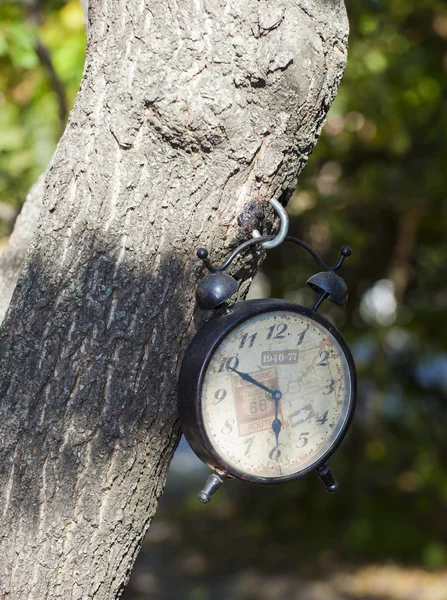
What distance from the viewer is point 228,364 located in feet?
4.64

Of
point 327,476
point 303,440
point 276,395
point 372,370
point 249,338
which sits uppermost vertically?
point 249,338

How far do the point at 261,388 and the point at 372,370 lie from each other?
4.42 m

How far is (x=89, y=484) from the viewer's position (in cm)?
140

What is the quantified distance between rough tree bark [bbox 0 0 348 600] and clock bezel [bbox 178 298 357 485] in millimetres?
A: 62

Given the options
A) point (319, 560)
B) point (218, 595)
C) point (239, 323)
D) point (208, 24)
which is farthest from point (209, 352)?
point (319, 560)

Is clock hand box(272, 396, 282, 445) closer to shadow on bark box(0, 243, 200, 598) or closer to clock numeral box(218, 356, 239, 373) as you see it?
clock numeral box(218, 356, 239, 373)

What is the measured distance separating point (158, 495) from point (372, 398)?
462 cm

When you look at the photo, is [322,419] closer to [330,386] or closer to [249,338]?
[330,386]

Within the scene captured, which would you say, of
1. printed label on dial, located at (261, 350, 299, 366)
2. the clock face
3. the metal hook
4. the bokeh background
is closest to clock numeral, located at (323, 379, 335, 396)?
the clock face

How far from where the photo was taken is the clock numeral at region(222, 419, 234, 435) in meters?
1.42

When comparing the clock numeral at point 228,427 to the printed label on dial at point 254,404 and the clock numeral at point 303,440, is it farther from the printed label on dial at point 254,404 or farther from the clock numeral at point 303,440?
the clock numeral at point 303,440

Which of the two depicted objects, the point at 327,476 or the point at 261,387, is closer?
the point at 261,387

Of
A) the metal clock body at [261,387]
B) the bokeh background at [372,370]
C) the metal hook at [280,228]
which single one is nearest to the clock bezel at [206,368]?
the metal clock body at [261,387]

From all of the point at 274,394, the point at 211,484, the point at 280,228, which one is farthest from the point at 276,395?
the point at 280,228
